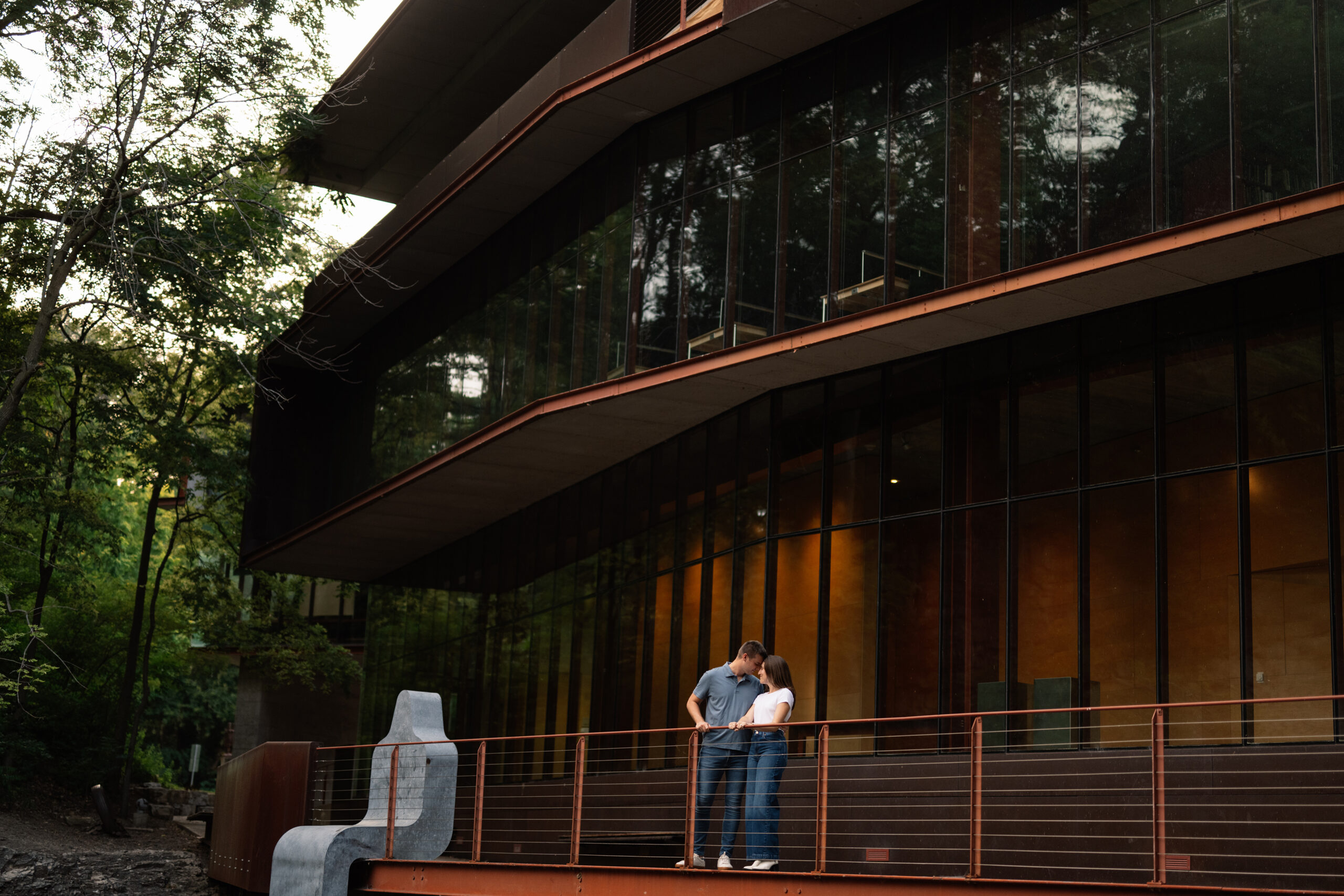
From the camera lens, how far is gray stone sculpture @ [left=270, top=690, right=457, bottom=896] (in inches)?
550

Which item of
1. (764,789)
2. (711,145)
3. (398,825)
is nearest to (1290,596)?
(764,789)

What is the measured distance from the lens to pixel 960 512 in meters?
14.9

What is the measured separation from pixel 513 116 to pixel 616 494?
607 centimetres

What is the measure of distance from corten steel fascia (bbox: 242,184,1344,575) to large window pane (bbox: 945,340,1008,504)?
142 cm

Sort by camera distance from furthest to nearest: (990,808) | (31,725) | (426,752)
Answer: (31,725)
(426,752)
(990,808)

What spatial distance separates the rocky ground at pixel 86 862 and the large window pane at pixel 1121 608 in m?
15.4

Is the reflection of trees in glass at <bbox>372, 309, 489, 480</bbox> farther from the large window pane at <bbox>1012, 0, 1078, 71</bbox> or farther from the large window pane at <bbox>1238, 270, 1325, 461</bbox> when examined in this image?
the large window pane at <bbox>1238, 270, 1325, 461</bbox>

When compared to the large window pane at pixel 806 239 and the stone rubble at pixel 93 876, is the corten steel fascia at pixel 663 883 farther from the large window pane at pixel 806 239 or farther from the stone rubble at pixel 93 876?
the stone rubble at pixel 93 876

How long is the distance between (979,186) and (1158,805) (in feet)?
24.9

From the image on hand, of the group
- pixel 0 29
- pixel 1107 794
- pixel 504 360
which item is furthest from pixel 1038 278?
pixel 0 29

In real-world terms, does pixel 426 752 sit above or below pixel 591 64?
below

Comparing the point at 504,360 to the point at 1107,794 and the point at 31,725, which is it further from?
the point at 31,725

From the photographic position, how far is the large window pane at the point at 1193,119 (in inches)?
476

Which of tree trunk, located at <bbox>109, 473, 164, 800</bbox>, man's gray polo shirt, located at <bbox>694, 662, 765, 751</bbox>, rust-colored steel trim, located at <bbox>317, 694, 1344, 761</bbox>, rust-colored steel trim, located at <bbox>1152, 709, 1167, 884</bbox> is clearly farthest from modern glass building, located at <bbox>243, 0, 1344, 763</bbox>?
tree trunk, located at <bbox>109, 473, 164, 800</bbox>
